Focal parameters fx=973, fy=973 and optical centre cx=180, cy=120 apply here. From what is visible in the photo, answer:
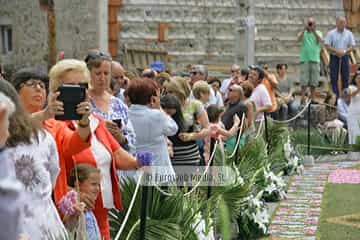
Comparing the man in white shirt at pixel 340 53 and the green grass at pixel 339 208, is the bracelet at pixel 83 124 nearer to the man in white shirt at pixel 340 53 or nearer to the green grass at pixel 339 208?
the green grass at pixel 339 208

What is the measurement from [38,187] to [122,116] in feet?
8.35

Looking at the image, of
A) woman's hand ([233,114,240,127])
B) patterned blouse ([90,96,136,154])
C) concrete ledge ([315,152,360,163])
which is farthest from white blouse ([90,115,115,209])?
concrete ledge ([315,152,360,163])

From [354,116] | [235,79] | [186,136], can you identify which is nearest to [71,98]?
[186,136]

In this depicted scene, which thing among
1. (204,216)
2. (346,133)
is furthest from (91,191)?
(346,133)

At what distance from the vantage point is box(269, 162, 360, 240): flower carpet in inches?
413

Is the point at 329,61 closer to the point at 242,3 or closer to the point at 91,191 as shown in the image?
the point at 242,3

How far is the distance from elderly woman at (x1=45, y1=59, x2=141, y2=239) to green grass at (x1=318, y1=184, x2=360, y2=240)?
3879mm

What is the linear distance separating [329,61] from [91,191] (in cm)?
1755

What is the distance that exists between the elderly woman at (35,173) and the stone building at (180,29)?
2040 cm

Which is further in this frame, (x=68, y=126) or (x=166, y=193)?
(x=166, y=193)

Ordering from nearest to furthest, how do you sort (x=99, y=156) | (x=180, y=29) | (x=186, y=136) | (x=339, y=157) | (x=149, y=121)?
(x=99, y=156), (x=149, y=121), (x=186, y=136), (x=339, y=157), (x=180, y=29)

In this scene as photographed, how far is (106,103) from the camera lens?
7797mm

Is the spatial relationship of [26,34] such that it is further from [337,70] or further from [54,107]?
[54,107]

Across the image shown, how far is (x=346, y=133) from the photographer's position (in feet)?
58.7
